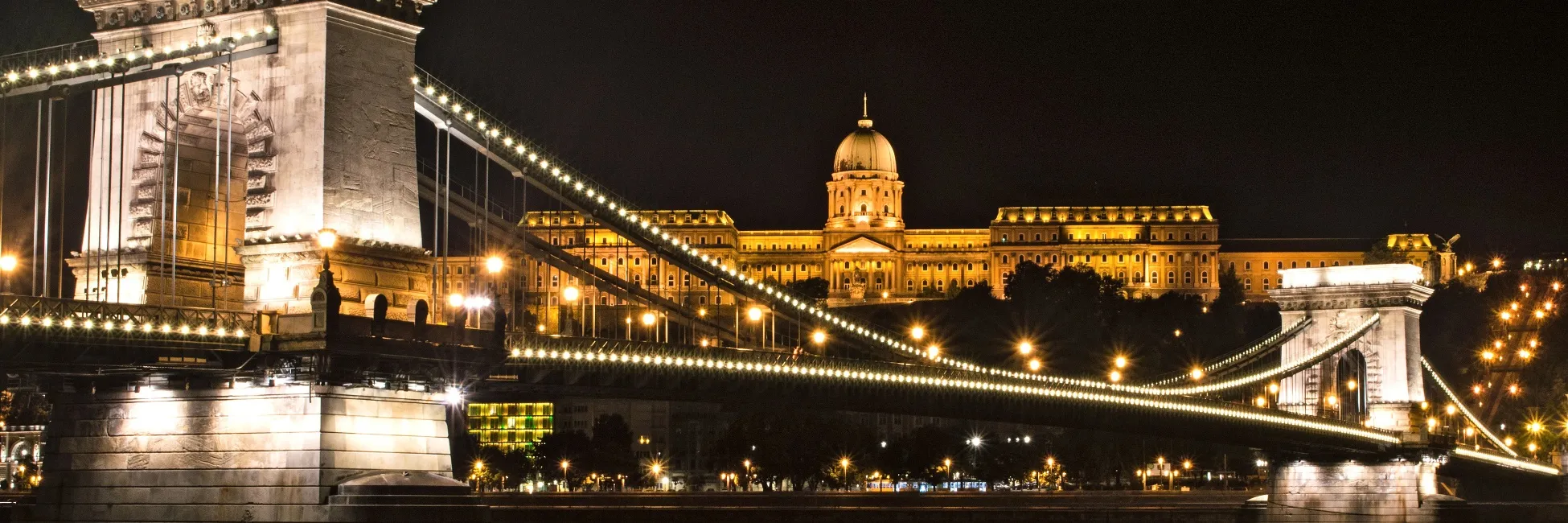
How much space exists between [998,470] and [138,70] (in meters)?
112

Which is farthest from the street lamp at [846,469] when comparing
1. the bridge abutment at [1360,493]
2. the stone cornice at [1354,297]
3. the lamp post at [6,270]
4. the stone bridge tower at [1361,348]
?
the lamp post at [6,270]

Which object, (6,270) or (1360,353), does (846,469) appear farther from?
(6,270)

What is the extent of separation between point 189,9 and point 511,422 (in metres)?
136

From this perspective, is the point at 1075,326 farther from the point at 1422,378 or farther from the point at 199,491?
the point at 199,491

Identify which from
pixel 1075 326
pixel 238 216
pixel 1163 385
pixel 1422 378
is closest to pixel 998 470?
pixel 1075 326

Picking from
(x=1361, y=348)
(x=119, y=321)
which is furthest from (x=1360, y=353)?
(x=119, y=321)

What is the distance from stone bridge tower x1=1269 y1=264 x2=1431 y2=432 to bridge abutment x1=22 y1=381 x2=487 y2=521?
202 ft

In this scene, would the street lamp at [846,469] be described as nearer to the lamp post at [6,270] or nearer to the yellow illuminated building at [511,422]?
the yellow illuminated building at [511,422]

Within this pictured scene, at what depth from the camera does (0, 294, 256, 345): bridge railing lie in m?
35.2

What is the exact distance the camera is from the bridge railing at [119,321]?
35219 mm

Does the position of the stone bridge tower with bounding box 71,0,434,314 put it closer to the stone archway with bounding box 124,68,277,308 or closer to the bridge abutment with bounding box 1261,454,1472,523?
the stone archway with bounding box 124,68,277,308

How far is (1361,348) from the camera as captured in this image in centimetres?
9644

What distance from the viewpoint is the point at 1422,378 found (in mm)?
100312

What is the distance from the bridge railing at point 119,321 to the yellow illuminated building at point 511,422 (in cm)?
13496
